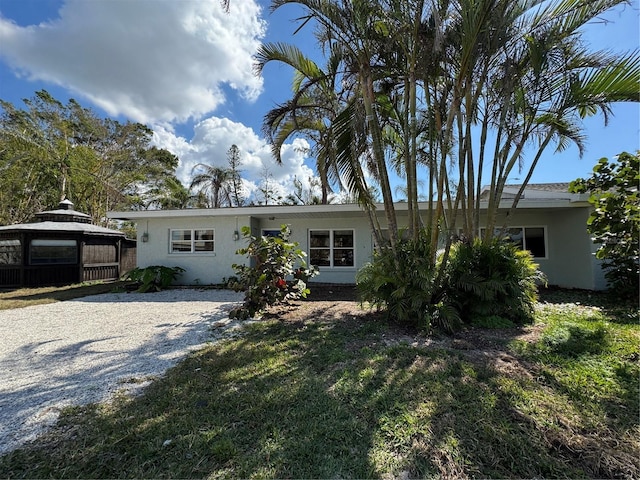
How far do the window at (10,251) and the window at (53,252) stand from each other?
1.62ft

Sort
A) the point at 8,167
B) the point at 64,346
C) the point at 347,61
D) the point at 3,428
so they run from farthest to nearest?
1. the point at 8,167
2. the point at 347,61
3. the point at 64,346
4. the point at 3,428

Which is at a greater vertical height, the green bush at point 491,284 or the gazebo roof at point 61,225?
the gazebo roof at point 61,225

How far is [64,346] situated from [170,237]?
7.49 meters

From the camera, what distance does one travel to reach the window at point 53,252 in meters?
11.6

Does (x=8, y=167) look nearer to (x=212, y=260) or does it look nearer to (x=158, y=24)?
(x=212, y=260)

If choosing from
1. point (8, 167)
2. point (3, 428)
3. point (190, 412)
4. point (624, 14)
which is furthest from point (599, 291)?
point (8, 167)

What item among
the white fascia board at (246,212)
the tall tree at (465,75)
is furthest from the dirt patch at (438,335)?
the white fascia board at (246,212)

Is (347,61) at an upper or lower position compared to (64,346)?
upper

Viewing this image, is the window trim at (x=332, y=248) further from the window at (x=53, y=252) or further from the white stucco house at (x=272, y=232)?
the window at (x=53, y=252)

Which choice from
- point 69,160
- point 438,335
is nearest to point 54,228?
point 69,160

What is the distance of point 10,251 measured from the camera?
1155cm

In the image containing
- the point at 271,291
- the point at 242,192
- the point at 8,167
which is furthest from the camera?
the point at 242,192

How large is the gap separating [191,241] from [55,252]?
5749mm

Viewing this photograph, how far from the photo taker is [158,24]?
255 inches
